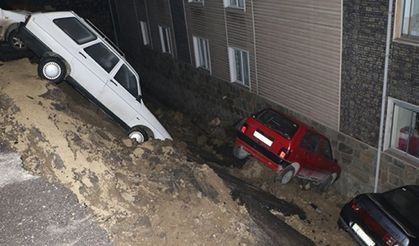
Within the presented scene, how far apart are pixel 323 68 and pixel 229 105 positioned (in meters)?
5.49

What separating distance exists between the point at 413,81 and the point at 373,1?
2.01m

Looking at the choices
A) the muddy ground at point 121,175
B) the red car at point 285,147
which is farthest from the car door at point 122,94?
the red car at point 285,147

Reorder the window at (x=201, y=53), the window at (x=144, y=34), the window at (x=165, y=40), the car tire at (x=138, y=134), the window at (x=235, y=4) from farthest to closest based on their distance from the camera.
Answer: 1. the window at (x=144, y=34)
2. the window at (x=165, y=40)
3. the window at (x=201, y=53)
4. the window at (x=235, y=4)
5. the car tire at (x=138, y=134)

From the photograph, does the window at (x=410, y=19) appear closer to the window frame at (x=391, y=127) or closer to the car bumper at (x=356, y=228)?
the window frame at (x=391, y=127)

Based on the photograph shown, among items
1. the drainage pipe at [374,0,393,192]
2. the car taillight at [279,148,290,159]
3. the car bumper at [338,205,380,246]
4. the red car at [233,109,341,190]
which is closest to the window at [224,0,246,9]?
the red car at [233,109,341,190]

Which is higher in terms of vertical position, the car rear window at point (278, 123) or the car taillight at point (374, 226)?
the car rear window at point (278, 123)

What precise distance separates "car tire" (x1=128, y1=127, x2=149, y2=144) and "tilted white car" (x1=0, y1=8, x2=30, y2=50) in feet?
11.5

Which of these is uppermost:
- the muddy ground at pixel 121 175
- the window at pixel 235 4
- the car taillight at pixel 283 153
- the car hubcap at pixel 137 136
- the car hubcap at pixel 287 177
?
the window at pixel 235 4

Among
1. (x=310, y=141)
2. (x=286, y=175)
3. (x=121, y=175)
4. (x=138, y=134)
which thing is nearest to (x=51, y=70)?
(x=138, y=134)

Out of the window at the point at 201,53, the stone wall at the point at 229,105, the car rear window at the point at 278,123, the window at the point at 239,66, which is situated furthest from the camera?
the window at the point at 201,53

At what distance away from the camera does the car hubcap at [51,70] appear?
9.38 metres

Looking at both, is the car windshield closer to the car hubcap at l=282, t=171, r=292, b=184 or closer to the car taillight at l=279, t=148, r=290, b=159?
the car taillight at l=279, t=148, r=290, b=159

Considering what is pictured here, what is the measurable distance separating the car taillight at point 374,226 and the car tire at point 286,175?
2.57 m

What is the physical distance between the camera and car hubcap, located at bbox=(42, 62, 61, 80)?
9383 millimetres
